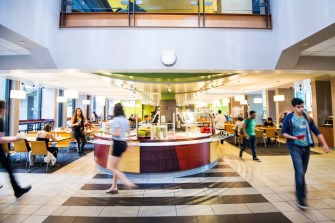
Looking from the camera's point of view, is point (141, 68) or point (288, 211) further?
point (141, 68)

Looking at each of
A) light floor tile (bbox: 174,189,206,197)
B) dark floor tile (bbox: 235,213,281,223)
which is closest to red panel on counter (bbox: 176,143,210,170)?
light floor tile (bbox: 174,189,206,197)

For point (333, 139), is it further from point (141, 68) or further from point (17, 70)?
point (17, 70)

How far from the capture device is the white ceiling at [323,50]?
4.81 meters

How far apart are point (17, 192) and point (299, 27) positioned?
6.45 meters

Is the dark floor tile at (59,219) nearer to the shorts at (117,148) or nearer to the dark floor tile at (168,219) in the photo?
the dark floor tile at (168,219)

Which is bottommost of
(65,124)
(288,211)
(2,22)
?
(288,211)

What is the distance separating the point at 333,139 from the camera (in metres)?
8.20

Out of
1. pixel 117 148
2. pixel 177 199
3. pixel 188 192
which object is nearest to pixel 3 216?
pixel 117 148

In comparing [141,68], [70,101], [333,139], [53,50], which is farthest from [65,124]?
[333,139]

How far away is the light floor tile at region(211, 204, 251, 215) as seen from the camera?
294cm

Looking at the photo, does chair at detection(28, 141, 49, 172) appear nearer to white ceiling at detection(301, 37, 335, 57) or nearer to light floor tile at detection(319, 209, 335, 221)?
light floor tile at detection(319, 209, 335, 221)

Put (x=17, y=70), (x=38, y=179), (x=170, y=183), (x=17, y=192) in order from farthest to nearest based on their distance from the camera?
(x=17, y=70) → (x=38, y=179) → (x=170, y=183) → (x=17, y=192)

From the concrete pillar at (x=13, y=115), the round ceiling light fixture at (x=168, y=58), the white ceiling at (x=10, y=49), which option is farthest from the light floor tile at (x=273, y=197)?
the concrete pillar at (x=13, y=115)

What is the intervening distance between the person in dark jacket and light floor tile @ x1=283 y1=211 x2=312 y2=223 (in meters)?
0.24
